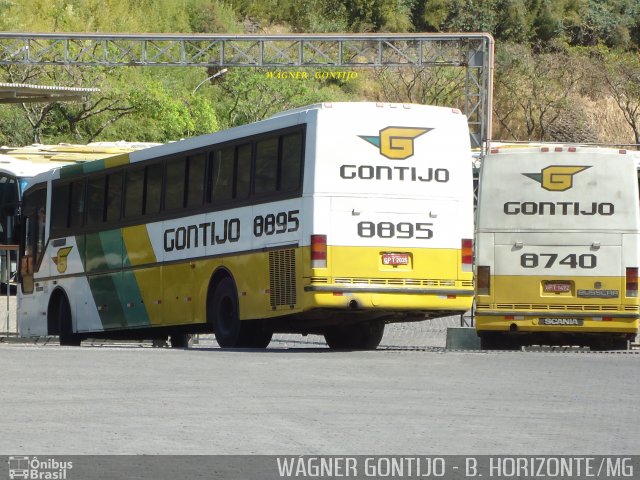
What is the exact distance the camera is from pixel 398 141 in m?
20.3

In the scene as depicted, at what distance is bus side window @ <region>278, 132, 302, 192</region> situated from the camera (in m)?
20.0

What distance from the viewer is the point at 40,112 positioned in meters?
70.2

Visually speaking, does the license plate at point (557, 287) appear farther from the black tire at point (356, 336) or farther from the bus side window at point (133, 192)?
the bus side window at point (133, 192)

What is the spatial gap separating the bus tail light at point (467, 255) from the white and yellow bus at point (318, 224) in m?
0.01

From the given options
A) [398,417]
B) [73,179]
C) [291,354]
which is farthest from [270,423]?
[73,179]

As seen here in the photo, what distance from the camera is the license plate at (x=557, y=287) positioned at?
22.3 metres

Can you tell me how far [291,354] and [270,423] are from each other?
813 centimetres

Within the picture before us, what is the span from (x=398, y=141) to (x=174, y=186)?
157 inches

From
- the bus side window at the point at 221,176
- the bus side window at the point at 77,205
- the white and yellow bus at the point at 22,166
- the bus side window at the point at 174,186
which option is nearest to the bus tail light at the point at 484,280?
the bus side window at the point at 221,176

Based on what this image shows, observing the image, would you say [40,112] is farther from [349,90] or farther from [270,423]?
[270,423]

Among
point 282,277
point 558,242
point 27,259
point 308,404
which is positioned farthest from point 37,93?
point 308,404

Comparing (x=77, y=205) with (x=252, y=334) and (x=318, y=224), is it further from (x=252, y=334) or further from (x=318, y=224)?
(x=318, y=224)

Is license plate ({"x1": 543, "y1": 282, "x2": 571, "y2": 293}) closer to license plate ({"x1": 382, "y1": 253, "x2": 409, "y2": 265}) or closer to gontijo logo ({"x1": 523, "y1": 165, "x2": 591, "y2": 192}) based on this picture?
gontijo logo ({"x1": 523, "y1": 165, "x2": 591, "y2": 192})

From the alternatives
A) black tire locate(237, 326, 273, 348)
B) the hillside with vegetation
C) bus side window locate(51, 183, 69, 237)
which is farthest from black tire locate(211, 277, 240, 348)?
the hillside with vegetation
